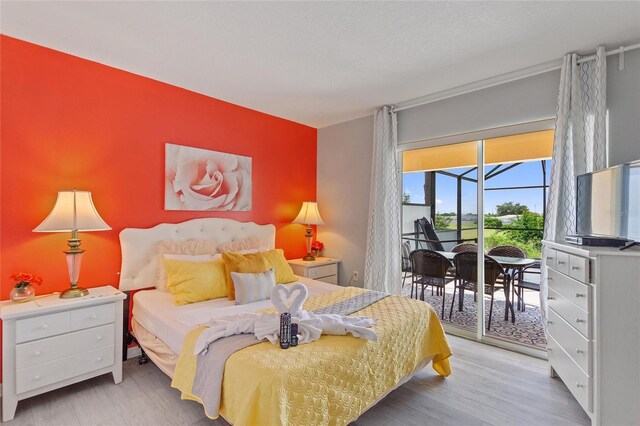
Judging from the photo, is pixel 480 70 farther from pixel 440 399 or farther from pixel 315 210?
pixel 440 399

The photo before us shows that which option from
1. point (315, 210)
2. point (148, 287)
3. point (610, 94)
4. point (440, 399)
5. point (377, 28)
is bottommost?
point (440, 399)

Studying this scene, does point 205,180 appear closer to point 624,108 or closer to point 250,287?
point 250,287

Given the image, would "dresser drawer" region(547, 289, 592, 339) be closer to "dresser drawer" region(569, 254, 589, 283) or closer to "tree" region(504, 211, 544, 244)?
"dresser drawer" region(569, 254, 589, 283)

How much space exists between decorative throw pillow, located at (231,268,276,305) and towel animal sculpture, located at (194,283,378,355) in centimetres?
56

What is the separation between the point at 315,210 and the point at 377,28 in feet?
7.98

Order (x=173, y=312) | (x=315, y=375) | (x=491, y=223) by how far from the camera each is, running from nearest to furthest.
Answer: (x=315, y=375) → (x=173, y=312) → (x=491, y=223)

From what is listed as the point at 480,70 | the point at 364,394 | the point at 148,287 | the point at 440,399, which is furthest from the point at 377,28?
the point at 148,287

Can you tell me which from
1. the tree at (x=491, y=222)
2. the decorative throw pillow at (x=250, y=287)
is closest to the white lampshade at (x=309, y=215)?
the decorative throw pillow at (x=250, y=287)

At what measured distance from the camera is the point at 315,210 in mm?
4258

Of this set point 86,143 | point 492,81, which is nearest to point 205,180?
point 86,143

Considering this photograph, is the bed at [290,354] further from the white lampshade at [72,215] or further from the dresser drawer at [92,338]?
the white lampshade at [72,215]

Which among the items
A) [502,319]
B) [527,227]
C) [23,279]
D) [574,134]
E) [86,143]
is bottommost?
[502,319]

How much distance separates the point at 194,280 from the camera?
8.56 ft

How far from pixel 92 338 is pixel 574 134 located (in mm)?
4063
